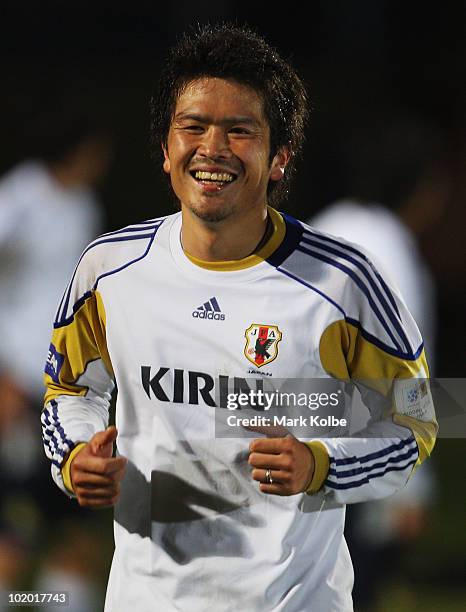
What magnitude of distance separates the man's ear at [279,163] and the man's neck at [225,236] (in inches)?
3.9

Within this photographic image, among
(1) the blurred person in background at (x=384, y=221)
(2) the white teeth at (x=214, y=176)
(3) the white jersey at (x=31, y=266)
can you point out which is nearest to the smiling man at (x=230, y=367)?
(2) the white teeth at (x=214, y=176)

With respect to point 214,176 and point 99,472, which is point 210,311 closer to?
point 214,176

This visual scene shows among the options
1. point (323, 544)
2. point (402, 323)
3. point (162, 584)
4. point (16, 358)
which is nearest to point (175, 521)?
point (162, 584)

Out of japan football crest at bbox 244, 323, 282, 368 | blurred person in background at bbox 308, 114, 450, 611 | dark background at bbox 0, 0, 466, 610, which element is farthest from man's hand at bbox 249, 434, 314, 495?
dark background at bbox 0, 0, 466, 610

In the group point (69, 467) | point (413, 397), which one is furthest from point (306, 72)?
point (69, 467)

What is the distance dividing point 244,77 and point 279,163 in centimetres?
20

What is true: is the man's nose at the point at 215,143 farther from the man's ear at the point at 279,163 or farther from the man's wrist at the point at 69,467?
the man's wrist at the point at 69,467

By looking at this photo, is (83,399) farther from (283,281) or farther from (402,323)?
(402,323)

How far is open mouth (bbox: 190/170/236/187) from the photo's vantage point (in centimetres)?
184

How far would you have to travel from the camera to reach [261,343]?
1.92m

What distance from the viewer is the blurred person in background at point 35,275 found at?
305cm

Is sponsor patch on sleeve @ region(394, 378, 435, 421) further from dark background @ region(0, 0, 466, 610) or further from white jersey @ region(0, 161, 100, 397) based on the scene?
dark background @ region(0, 0, 466, 610)

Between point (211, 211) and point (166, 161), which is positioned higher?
point (166, 161)

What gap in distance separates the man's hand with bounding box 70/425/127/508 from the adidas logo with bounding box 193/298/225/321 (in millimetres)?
278
